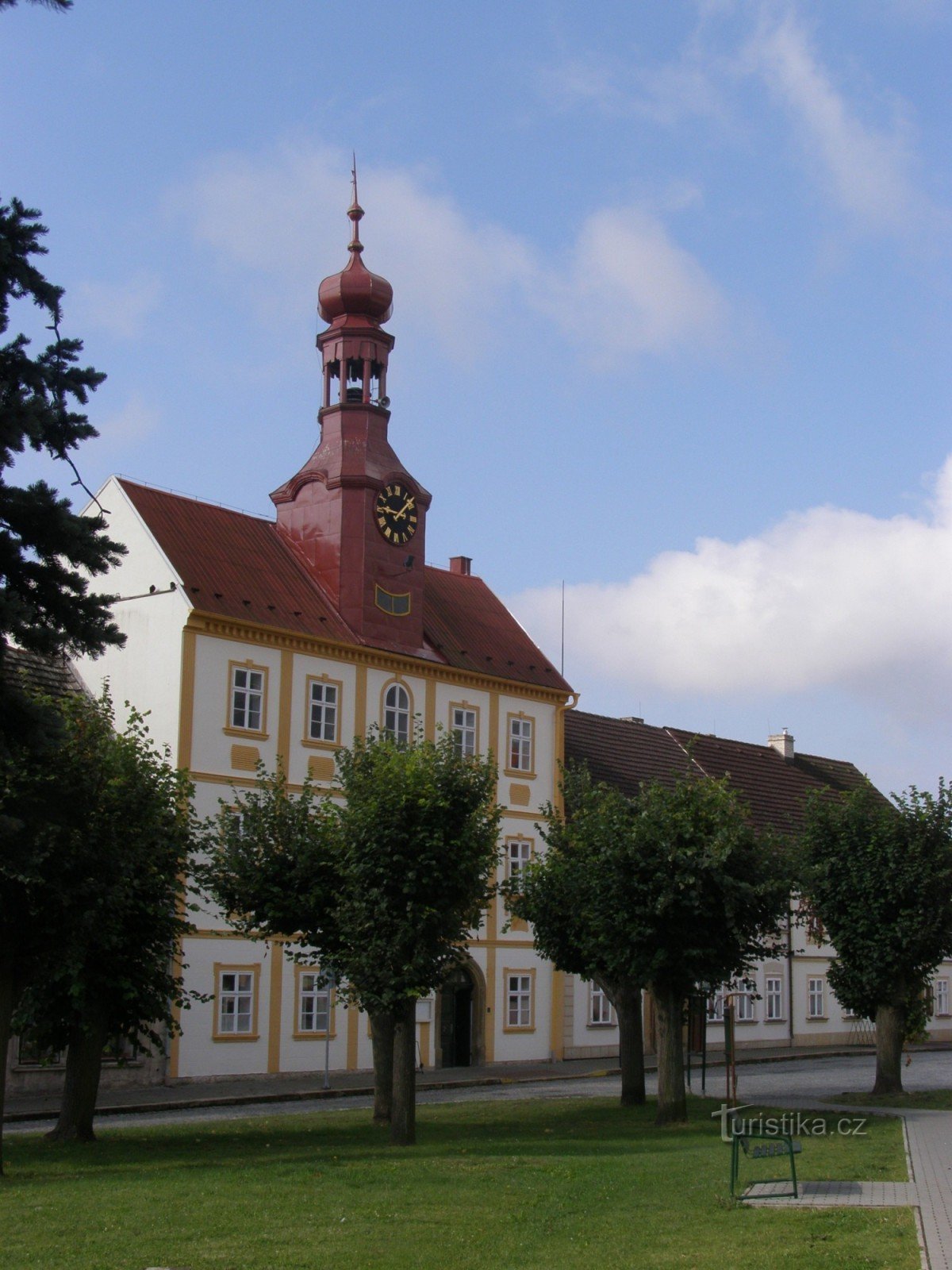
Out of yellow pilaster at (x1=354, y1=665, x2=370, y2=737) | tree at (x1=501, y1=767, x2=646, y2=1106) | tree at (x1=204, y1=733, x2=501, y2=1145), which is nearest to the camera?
tree at (x1=204, y1=733, x2=501, y2=1145)

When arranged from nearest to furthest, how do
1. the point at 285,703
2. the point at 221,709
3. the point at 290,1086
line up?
the point at 290,1086
the point at 221,709
the point at 285,703

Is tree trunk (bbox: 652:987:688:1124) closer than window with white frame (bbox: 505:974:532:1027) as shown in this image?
Yes

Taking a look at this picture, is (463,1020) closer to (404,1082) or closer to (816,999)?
(816,999)

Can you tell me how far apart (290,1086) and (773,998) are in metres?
23.6

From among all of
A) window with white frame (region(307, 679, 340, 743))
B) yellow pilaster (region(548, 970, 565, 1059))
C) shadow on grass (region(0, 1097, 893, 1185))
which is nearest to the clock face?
window with white frame (region(307, 679, 340, 743))

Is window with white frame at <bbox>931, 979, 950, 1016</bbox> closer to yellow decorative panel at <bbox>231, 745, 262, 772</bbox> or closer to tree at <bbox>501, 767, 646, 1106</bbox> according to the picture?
yellow decorative panel at <bbox>231, 745, 262, 772</bbox>

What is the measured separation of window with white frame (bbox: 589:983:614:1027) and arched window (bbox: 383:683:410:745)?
33.7 feet

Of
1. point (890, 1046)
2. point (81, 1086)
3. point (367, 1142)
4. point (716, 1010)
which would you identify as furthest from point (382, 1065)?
point (716, 1010)

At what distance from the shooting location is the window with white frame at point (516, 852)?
4400cm

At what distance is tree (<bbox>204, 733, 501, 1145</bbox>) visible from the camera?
72.7ft

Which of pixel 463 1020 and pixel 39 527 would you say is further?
pixel 463 1020

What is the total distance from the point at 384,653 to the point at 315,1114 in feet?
51.7

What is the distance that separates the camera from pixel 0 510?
13.2 m

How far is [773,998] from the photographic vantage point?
2121 inches
